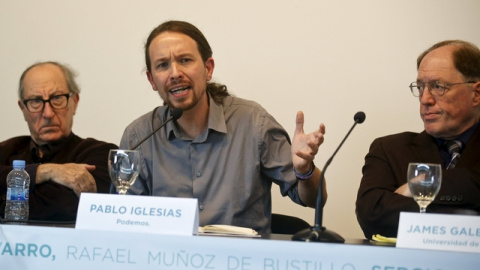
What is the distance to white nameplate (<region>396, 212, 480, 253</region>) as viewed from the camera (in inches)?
62.4

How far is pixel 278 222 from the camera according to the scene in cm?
288

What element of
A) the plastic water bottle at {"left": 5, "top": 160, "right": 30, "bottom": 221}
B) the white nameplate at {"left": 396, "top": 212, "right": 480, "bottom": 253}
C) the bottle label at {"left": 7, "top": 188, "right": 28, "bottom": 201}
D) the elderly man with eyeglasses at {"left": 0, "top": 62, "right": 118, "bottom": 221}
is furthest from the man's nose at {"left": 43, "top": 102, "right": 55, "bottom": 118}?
the white nameplate at {"left": 396, "top": 212, "right": 480, "bottom": 253}

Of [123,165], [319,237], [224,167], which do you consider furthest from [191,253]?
[224,167]

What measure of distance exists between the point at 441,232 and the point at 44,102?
7.26ft

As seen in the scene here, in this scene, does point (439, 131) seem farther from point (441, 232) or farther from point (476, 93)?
point (441, 232)

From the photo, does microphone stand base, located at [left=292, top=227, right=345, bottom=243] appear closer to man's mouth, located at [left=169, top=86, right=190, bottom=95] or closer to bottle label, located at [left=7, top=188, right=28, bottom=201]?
man's mouth, located at [left=169, top=86, right=190, bottom=95]

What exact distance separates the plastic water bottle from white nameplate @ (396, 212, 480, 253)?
61.0 inches

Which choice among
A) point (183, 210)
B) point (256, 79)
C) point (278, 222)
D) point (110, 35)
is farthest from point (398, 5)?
point (183, 210)

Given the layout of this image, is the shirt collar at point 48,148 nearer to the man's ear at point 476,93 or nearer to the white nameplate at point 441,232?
the man's ear at point 476,93

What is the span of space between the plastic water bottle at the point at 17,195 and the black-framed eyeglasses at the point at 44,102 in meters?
0.46

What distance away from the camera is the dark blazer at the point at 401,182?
246 cm

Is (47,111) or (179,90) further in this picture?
(47,111)

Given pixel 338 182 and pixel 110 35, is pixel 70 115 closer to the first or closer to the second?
pixel 110 35

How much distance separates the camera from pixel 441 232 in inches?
63.3
